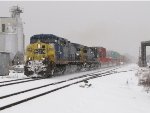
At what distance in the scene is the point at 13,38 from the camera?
2389 inches

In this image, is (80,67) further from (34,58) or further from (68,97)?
(68,97)

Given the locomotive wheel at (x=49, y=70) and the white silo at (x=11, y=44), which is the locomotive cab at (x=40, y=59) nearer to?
the locomotive wheel at (x=49, y=70)

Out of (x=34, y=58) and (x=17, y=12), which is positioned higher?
(x=17, y=12)

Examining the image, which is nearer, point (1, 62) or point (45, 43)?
point (45, 43)

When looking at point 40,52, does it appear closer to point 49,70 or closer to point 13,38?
point 49,70

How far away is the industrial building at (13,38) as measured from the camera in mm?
60031

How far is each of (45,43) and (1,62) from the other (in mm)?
5509

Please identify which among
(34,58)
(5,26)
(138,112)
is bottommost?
(138,112)

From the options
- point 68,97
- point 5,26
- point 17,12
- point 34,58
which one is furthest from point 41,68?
point 17,12

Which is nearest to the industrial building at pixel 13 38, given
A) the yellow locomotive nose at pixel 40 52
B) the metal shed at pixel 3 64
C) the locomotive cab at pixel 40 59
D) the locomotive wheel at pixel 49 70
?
the metal shed at pixel 3 64

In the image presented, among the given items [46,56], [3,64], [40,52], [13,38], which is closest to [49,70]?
[46,56]

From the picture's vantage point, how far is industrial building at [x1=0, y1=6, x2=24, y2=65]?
60.0 m

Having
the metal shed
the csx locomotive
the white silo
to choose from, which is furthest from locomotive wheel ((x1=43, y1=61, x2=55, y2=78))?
the white silo

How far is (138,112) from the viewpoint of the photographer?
10.6 metres
